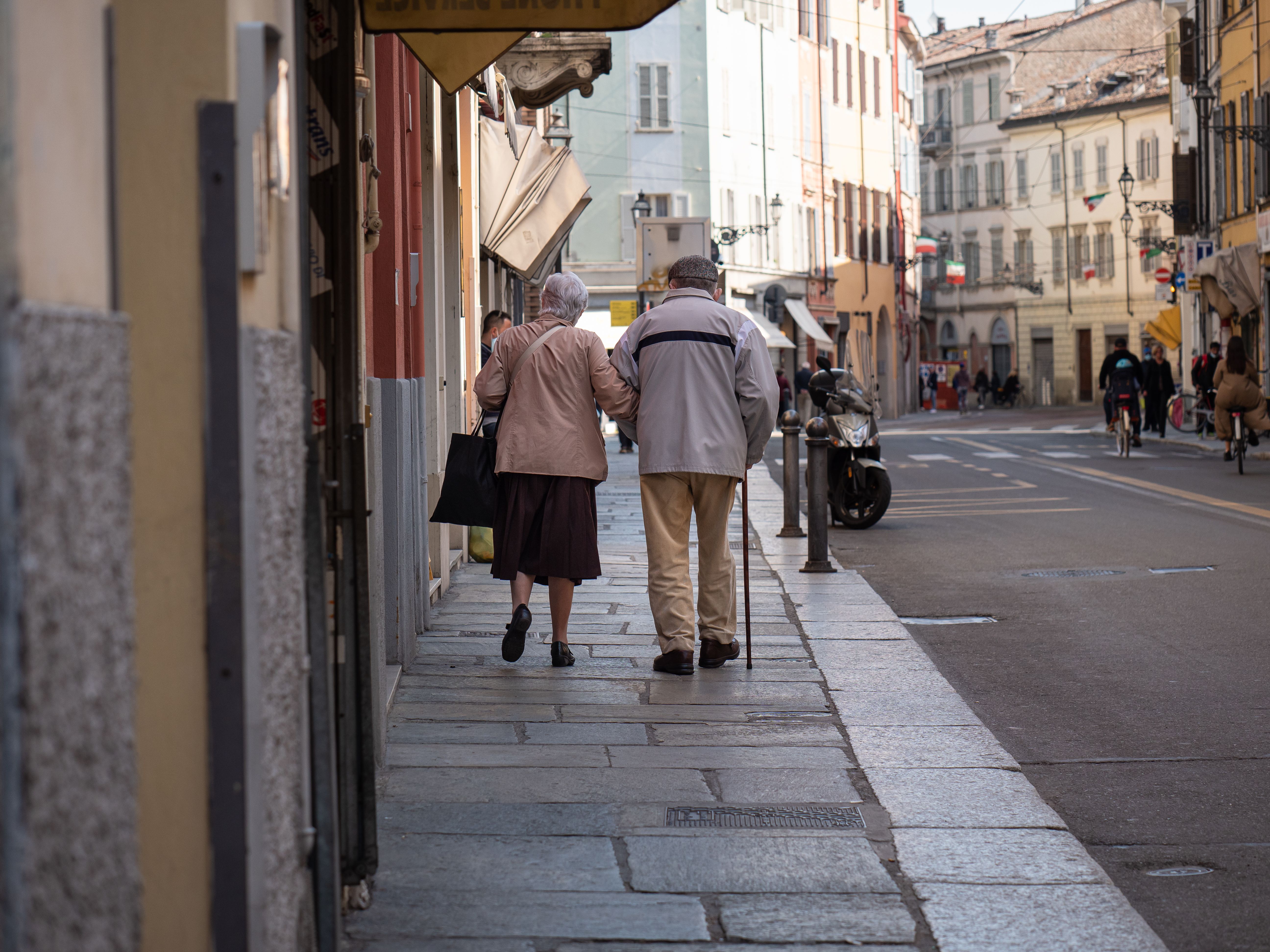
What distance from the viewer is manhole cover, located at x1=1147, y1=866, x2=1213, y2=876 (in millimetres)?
4215

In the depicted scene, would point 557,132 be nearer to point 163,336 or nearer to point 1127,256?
point 163,336

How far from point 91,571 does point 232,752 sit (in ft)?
2.02

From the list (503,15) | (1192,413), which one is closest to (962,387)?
(1192,413)

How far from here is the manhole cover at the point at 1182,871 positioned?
4.21m

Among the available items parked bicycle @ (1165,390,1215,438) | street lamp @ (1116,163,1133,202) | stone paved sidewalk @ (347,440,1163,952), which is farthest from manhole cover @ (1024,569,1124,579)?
street lamp @ (1116,163,1133,202)

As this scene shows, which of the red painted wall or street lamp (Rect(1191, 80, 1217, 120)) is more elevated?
street lamp (Rect(1191, 80, 1217, 120))

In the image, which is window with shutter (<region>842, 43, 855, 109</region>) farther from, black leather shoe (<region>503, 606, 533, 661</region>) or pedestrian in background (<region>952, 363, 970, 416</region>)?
black leather shoe (<region>503, 606, 533, 661</region>)

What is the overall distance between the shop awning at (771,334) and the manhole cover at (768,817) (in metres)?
41.5

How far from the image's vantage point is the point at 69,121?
1.97 meters

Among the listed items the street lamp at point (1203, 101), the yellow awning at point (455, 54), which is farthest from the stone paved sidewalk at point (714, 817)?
the street lamp at point (1203, 101)

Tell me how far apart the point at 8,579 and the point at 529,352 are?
5416 mm

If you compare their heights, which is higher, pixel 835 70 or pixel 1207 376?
pixel 835 70

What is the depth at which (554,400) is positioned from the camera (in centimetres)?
707

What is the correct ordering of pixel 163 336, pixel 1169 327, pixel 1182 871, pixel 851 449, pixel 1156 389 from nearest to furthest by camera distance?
pixel 163 336
pixel 1182 871
pixel 851 449
pixel 1156 389
pixel 1169 327
